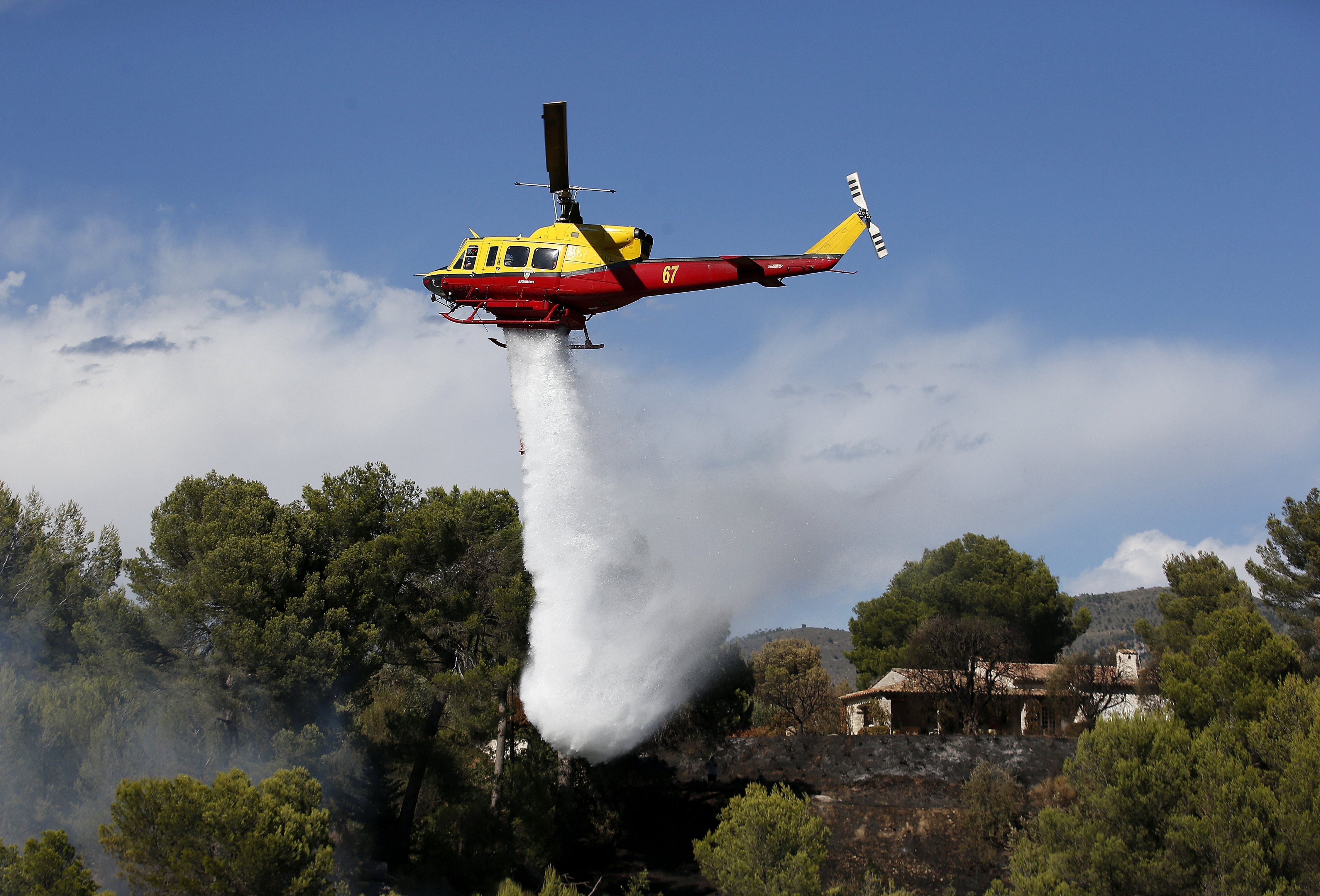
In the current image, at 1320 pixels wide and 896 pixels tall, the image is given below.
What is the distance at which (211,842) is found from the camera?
691 inches

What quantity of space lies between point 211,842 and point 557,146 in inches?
577

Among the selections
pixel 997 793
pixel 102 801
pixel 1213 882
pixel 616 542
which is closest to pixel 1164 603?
pixel 997 793

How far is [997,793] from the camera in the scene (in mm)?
30734

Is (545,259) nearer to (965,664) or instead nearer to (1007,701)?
(965,664)

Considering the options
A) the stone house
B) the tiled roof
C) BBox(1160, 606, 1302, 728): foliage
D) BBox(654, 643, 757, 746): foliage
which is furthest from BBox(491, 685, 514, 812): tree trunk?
the tiled roof

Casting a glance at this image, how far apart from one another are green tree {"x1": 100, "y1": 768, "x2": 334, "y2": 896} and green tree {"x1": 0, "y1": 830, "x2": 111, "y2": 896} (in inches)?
28.0

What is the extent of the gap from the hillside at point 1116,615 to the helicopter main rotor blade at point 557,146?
125929mm

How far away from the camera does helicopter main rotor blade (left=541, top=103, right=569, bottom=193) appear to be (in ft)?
59.1

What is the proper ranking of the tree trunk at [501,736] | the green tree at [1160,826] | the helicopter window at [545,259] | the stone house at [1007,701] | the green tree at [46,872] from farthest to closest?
the stone house at [1007,701] → the tree trunk at [501,736] → the helicopter window at [545,259] → the green tree at [1160,826] → the green tree at [46,872]

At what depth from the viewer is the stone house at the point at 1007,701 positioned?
44406mm

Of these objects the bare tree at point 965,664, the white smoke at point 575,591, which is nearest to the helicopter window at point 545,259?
the white smoke at point 575,591

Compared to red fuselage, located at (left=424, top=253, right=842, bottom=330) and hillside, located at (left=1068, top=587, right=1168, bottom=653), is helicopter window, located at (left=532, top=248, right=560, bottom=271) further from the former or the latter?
hillside, located at (left=1068, top=587, right=1168, bottom=653)

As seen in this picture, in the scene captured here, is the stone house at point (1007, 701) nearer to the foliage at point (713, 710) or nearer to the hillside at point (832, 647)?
the foliage at point (713, 710)

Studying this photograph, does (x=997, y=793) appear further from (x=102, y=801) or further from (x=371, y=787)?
(x=102, y=801)
